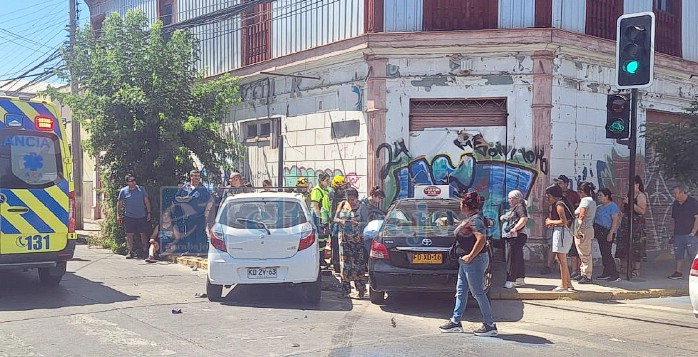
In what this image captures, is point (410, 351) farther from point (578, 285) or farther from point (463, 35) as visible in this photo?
point (463, 35)

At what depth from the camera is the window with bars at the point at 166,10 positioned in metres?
20.8

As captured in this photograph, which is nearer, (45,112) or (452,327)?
(452,327)

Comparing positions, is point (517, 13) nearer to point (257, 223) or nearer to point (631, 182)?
point (631, 182)

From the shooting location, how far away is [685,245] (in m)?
12.4

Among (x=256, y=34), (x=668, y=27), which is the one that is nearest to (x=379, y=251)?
(x=256, y=34)

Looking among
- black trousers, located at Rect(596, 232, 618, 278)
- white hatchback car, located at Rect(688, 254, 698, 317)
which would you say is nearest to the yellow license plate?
white hatchback car, located at Rect(688, 254, 698, 317)

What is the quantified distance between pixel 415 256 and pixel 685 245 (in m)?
6.37

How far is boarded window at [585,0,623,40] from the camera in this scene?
14.0 meters

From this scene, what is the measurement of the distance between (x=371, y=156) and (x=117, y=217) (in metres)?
6.14

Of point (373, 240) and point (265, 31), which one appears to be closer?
point (373, 240)

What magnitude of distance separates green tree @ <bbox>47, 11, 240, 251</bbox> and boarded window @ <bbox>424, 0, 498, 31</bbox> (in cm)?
518

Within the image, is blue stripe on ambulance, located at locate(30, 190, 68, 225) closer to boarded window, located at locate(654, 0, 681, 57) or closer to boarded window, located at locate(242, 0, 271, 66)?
boarded window, located at locate(242, 0, 271, 66)

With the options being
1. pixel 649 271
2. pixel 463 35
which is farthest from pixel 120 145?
pixel 649 271

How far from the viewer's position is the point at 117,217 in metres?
15.3
